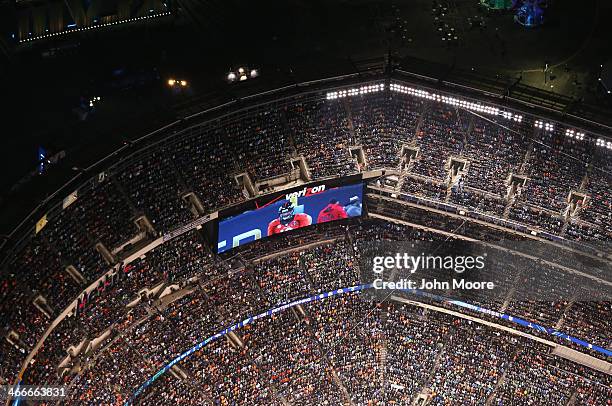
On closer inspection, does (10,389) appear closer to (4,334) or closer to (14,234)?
(4,334)

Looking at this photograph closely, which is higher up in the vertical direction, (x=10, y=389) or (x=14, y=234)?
(x=14, y=234)

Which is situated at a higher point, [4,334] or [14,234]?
[14,234]

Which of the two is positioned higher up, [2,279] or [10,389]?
[2,279]

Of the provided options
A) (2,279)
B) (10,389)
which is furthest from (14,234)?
(10,389)

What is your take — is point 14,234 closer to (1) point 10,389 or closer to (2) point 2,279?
(2) point 2,279

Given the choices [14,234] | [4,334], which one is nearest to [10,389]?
[4,334]
